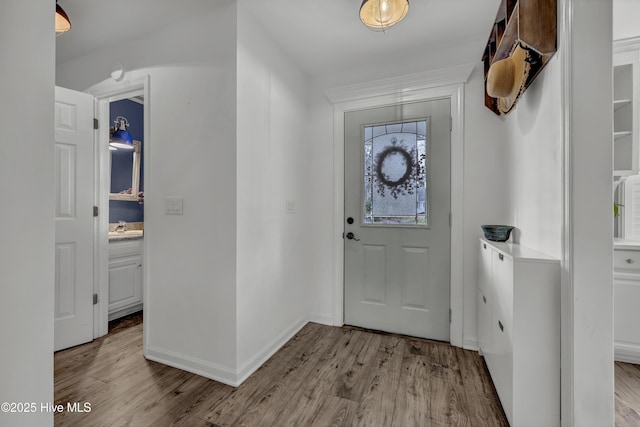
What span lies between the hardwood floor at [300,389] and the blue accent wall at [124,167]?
5.26 feet

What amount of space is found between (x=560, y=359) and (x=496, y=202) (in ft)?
3.98

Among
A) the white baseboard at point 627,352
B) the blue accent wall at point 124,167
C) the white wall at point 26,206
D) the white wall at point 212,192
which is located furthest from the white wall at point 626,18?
the blue accent wall at point 124,167

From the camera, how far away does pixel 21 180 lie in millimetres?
677

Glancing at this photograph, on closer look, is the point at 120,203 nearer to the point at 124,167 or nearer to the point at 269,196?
the point at 124,167

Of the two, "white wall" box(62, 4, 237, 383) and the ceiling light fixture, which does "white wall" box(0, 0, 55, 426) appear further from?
the ceiling light fixture

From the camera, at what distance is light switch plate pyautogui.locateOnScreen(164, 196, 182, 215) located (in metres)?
1.99

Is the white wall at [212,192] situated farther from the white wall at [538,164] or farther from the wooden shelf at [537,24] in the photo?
the white wall at [538,164]

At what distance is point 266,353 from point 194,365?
0.50 m

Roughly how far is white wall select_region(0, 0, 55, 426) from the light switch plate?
1270 mm

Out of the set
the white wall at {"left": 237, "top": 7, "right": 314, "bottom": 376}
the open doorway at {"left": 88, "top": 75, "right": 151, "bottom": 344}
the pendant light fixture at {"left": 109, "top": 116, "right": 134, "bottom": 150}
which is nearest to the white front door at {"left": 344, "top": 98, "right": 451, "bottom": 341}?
the white wall at {"left": 237, "top": 7, "right": 314, "bottom": 376}

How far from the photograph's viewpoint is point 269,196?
2.23m

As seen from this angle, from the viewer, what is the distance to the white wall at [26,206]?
0.65 meters

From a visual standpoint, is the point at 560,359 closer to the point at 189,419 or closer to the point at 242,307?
the point at 242,307

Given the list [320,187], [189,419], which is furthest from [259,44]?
[189,419]
